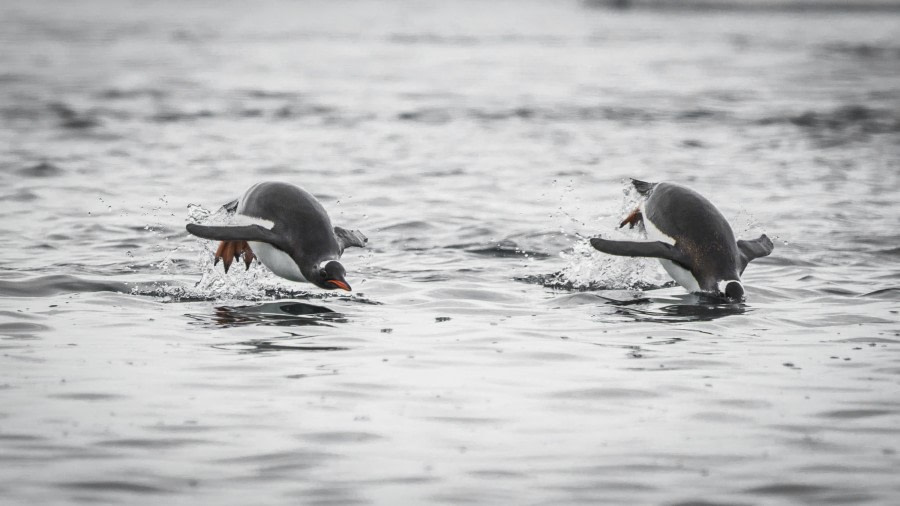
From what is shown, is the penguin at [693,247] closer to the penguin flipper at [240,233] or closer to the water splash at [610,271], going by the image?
the water splash at [610,271]

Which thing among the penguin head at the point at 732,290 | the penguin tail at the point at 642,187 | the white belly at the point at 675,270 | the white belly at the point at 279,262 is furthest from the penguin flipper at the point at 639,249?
the white belly at the point at 279,262

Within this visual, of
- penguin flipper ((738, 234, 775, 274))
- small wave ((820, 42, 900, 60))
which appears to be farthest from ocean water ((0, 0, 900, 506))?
small wave ((820, 42, 900, 60))

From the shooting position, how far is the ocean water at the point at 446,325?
6.53m

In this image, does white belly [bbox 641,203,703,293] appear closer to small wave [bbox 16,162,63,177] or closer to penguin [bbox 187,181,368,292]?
penguin [bbox 187,181,368,292]

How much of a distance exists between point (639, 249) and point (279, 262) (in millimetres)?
2916

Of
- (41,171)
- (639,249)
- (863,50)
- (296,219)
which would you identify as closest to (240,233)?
(296,219)

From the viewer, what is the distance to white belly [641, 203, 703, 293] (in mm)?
10672

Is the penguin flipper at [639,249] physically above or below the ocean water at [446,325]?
above

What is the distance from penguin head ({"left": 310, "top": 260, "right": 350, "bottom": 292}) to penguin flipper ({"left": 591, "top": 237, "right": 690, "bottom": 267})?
204 centimetres

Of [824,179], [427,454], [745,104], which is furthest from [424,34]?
[427,454]

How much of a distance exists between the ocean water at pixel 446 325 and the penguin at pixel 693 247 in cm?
26

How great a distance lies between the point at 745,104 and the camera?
103ft

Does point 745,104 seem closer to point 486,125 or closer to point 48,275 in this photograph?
point 486,125

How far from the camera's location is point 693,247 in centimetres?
1053
